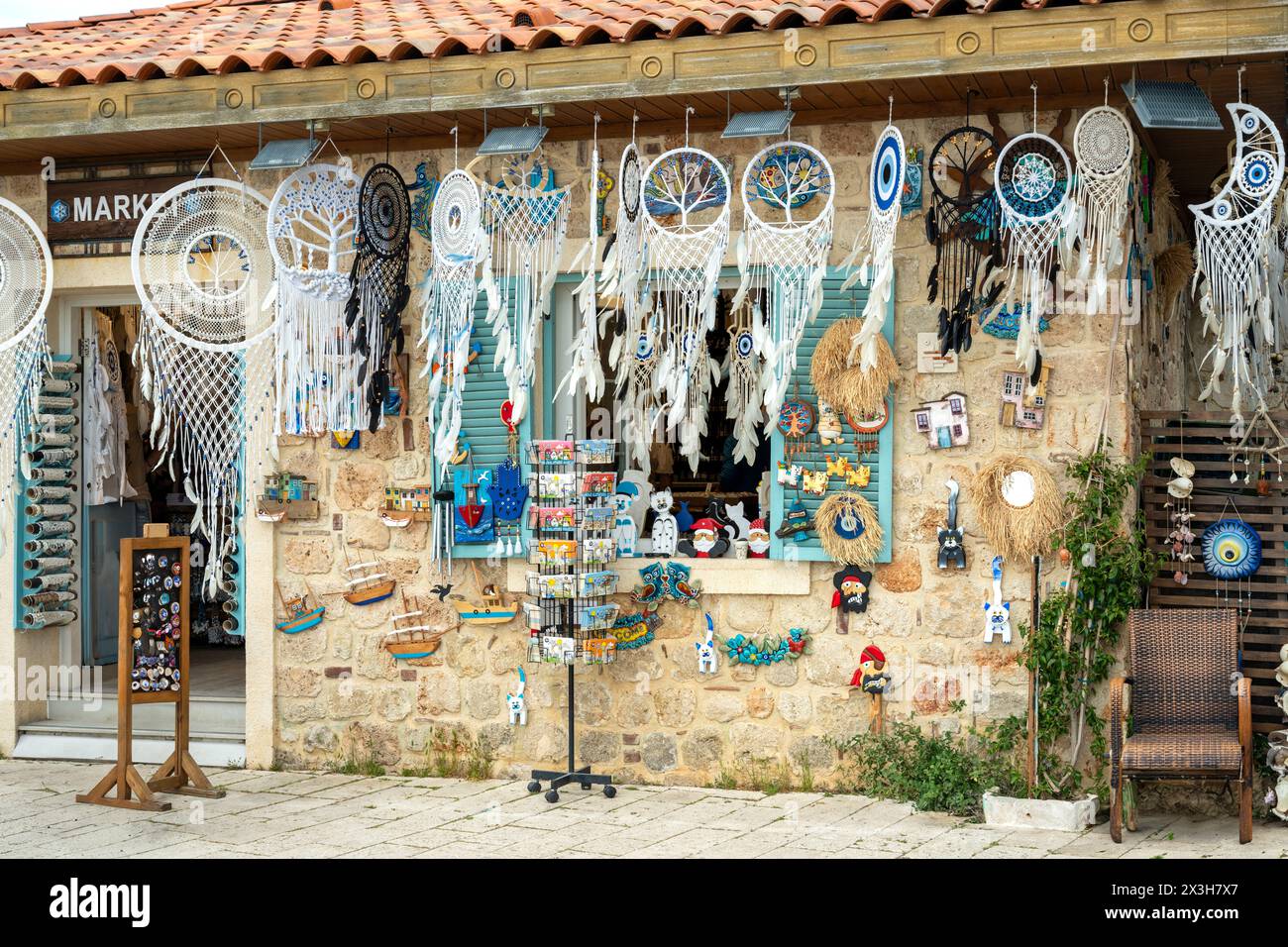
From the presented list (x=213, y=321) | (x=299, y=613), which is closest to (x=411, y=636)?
(x=299, y=613)

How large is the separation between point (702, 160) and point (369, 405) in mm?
2091

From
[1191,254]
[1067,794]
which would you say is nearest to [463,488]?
[1067,794]

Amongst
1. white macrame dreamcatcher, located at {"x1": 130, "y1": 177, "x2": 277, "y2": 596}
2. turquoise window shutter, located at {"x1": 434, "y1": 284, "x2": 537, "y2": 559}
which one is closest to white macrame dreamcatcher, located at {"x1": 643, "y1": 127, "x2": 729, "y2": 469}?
turquoise window shutter, located at {"x1": 434, "y1": 284, "x2": 537, "y2": 559}

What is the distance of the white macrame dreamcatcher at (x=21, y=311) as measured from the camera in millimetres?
7898

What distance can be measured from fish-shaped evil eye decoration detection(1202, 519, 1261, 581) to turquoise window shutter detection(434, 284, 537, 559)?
3321 millimetres

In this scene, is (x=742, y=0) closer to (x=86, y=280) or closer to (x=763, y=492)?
(x=763, y=492)

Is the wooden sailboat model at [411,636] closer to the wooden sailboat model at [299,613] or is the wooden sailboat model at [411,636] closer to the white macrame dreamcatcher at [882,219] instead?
the wooden sailboat model at [299,613]

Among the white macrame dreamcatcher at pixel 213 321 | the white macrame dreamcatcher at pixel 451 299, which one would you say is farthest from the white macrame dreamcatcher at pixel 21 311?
the white macrame dreamcatcher at pixel 451 299

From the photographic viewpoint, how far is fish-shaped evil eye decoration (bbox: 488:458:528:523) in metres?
7.75

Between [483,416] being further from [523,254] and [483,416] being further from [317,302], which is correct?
[317,302]

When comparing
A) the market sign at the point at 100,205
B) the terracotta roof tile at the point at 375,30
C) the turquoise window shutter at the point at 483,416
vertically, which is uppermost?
the terracotta roof tile at the point at 375,30

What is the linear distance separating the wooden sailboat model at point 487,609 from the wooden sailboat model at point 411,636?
0.19 metres

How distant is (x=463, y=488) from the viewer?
782 cm

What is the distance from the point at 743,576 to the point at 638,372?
1.22m
